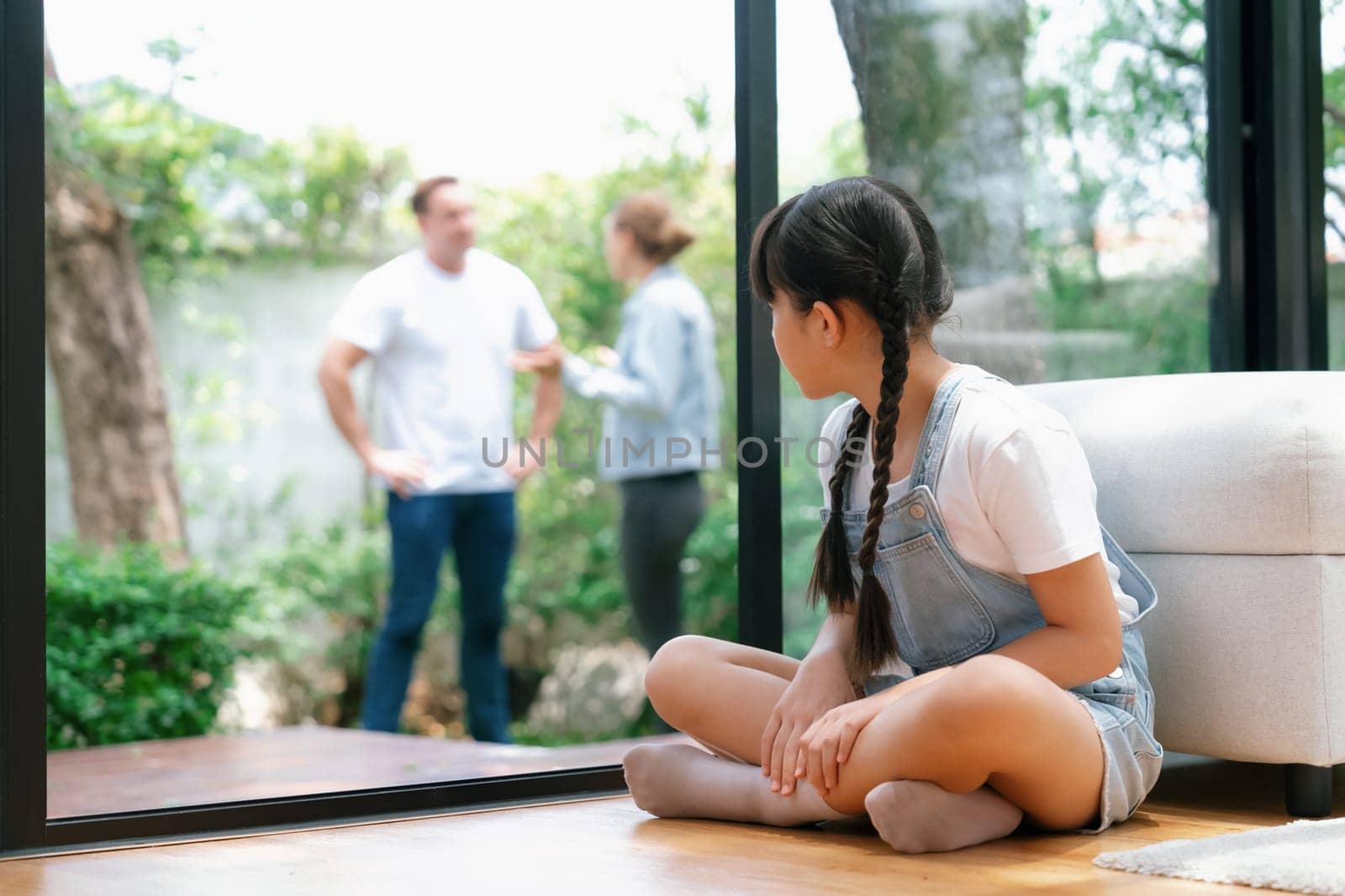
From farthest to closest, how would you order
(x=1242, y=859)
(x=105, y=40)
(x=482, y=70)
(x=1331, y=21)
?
(x=482, y=70) < (x=105, y=40) < (x=1331, y=21) < (x=1242, y=859)

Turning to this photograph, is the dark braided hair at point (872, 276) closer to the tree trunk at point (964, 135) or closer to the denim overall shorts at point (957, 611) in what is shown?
the denim overall shorts at point (957, 611)

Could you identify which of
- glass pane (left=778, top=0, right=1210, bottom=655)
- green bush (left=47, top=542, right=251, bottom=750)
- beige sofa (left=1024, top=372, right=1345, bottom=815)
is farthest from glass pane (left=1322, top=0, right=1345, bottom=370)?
green bush (left=47, top=542, right=251, bottom=750)

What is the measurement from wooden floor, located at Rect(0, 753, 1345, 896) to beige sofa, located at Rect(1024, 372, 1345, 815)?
0.13 metres

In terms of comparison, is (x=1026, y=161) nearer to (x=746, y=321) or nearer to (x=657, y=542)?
(x=746, y=321)

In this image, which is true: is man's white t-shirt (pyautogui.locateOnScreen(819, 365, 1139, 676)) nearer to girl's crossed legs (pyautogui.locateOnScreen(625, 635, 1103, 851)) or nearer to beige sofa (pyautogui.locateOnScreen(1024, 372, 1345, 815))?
girl's crossed legs (pyautogui.locateOnScreen(625, 635, 1103, 851))

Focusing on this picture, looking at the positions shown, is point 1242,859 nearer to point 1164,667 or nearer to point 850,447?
point 1164,667

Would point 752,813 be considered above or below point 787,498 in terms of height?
below

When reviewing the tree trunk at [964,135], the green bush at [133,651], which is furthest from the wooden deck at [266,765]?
the tree trunk at [964,135]

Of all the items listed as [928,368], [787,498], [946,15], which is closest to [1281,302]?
[946,15]

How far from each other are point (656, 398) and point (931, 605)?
5.76 ft

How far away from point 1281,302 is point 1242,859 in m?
1.65

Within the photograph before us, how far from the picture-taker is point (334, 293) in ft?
15.9

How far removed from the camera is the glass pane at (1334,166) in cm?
283

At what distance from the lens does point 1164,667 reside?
197cm
